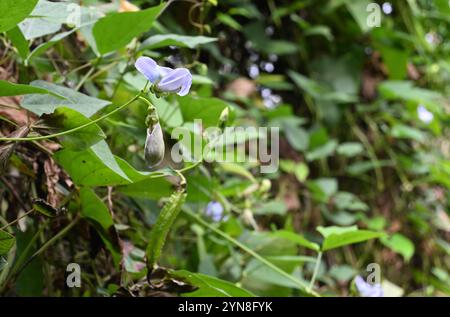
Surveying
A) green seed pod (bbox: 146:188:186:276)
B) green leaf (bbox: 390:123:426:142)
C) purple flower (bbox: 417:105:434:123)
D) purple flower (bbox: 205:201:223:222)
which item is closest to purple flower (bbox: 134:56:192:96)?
green seed pod (bbox: 146:188:186:276)

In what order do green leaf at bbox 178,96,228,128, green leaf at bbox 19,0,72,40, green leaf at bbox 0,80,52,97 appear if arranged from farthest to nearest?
green leaf at bbox 178,96,228,128, green leaf at bbox 19,0,72,40, green leaf at bbox 0,80,52,97

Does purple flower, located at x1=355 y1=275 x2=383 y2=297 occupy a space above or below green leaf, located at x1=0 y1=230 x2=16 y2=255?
below

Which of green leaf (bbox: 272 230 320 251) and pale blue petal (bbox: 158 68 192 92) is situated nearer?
pale blue petal (bbox: 158 68 192 92)

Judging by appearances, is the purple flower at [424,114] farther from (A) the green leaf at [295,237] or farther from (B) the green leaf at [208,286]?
(B) the green leaf at [208,286]

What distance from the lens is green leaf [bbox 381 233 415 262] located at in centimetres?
137

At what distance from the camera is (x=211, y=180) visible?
2.71 ft

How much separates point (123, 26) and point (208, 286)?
279 millimetres

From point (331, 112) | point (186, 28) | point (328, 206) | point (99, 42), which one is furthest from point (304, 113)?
point (99, 42)

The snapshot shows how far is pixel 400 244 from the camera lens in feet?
4.58

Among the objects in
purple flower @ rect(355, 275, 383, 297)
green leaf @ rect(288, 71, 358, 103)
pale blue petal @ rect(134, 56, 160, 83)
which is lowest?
purple flower @ rect(355, 275, 383, 297)

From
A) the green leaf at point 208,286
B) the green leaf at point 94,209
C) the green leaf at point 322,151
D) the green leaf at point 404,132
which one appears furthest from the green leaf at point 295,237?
the green leaf at point 404,132

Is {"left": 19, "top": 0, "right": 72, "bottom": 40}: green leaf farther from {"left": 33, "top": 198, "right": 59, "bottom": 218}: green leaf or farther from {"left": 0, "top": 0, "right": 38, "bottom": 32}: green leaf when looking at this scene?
{"left": 33, "top": 198, "right": 59, "bottom": 218}: green leaf

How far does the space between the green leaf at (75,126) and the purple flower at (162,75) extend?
0.06 metres

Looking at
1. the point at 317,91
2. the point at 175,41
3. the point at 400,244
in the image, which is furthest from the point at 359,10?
the point at 175,41
